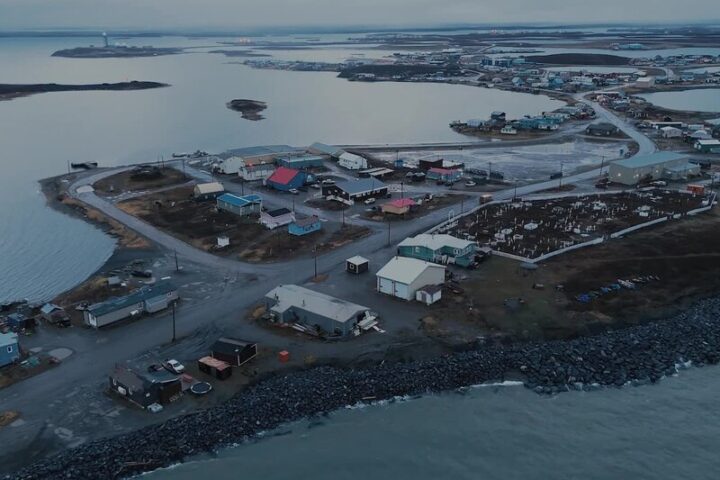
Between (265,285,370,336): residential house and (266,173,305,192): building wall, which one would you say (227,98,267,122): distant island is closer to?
(266,173,305,192): building wall

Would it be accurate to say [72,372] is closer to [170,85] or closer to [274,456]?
[274,456]

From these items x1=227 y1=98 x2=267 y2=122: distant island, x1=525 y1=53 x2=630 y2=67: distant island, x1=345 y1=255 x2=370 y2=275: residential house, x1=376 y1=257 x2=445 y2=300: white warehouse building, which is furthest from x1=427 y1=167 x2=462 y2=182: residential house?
x1=525 y1=53 x2=630 y2=67: distant island

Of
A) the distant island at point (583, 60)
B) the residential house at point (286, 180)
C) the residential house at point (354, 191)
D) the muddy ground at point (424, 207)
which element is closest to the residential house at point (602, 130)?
the muddy ground at point (424, 207)

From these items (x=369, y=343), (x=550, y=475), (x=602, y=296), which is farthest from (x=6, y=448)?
(x=602, y=296)

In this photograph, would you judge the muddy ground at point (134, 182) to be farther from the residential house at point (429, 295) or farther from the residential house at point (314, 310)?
the residential house at point (429, 295)

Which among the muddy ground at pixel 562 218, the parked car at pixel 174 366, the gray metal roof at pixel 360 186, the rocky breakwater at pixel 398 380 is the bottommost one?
the rocky breakwater at pixel 398 380

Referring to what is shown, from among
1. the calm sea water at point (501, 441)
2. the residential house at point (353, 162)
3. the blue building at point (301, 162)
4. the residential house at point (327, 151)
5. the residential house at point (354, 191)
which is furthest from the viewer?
the residential house at point (327, 151)
